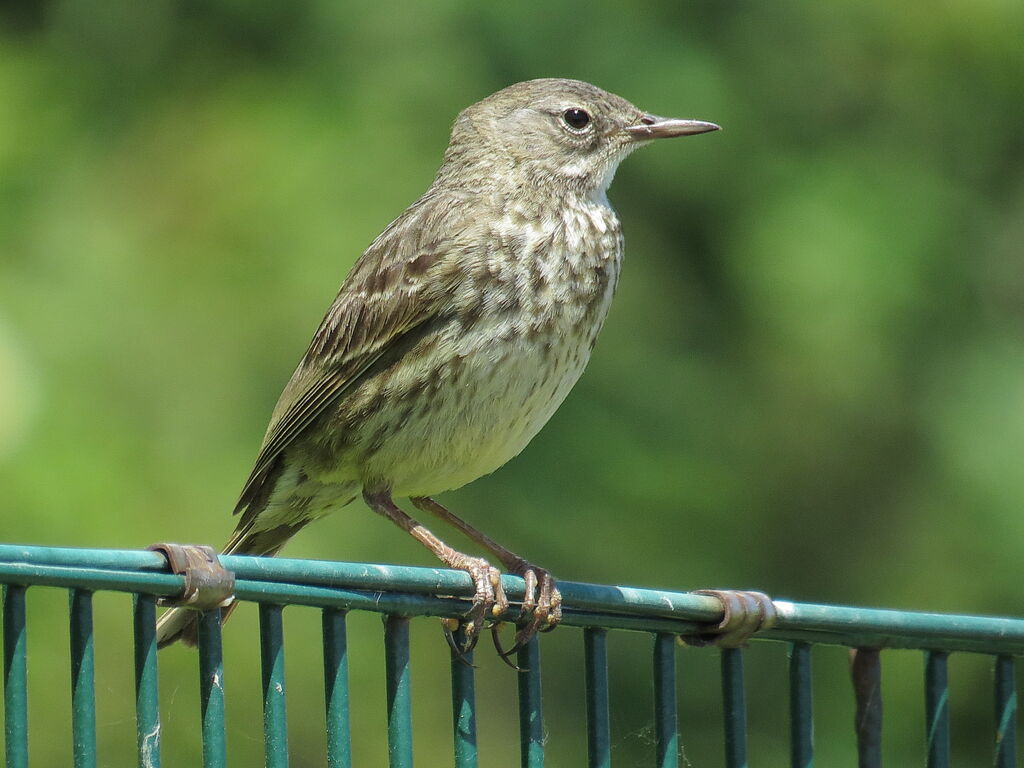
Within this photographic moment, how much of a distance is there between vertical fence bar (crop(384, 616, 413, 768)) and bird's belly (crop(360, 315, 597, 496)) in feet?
5.82

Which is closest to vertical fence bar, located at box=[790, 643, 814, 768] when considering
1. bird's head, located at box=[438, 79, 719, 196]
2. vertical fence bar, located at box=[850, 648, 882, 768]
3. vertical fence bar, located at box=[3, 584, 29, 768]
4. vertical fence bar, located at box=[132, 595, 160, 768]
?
vertical fence bar, located at box=[850, 648, 882, 768]

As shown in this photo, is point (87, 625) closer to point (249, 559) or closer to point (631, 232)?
point (249, 559)

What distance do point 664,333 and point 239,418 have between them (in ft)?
6.71

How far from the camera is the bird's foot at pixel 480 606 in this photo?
124 inches

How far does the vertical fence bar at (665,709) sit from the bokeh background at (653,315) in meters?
2.38

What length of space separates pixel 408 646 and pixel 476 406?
179 centimetres

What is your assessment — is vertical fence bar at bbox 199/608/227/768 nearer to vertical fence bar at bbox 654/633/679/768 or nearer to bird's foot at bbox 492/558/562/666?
bird's foot at bbox 492/558/562/666

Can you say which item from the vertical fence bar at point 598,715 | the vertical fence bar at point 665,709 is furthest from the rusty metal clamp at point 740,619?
the vertical fence bar at point 598,715

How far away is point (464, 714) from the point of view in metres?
2.85

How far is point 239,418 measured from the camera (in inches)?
219

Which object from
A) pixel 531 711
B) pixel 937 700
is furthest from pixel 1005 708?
pixel 531 711

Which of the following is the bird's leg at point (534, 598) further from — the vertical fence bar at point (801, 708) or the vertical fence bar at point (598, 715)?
the vertical fence bar at point (801, 708)

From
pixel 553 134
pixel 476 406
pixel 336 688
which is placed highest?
pixel 553 134

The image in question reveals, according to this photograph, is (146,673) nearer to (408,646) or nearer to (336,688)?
(336,688)
